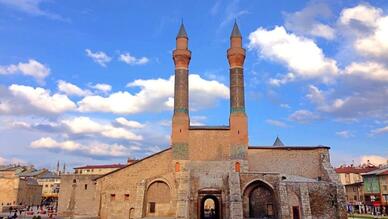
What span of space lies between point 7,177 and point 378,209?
182ft

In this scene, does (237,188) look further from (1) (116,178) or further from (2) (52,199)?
(2) (52,199)

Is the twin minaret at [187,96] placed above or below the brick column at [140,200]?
A: above

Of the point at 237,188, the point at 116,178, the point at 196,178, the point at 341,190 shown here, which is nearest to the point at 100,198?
the point at 116,178

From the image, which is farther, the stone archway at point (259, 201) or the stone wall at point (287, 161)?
the stone wall at point (287, 161)

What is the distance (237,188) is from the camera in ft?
100

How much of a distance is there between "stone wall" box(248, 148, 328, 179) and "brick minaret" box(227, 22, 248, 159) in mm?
1424

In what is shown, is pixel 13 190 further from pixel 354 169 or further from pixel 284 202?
pixel 354 169

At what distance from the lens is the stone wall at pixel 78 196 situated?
3691 cm

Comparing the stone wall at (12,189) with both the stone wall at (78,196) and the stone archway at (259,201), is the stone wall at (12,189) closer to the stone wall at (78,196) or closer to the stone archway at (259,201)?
the stone wall at (78,196)

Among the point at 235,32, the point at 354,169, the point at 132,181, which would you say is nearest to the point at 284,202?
the point at 132,181

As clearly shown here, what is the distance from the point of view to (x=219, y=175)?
33344 millimetres

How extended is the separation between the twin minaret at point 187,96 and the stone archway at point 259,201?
14.6 feet

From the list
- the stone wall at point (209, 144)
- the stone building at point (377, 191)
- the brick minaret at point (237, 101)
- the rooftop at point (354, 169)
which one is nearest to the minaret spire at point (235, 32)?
the brick minaret at point (237, 101)

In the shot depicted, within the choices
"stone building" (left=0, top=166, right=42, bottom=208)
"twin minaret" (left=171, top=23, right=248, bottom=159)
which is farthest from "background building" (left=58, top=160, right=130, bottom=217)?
"stone building" (left=0, top=166, right=42, bottom=208)
